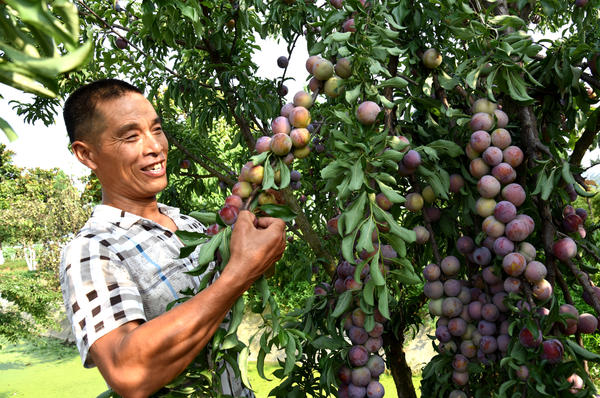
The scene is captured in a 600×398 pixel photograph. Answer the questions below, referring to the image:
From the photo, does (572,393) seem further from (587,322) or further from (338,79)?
(338,79)

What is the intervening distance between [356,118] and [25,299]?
6586 mm

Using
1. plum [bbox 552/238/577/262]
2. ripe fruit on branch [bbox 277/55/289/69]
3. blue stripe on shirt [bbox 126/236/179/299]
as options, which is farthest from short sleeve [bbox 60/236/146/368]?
ripe fruit on branch [bbox 277/55/289/69]

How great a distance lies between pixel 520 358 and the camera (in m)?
0.93

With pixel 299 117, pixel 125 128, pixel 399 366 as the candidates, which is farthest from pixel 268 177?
pixel 399 366

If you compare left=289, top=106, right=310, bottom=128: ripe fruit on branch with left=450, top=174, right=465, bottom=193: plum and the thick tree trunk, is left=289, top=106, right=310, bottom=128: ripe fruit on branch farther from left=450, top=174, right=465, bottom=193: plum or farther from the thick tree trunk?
the thick tree trunk

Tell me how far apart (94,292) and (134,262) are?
18 cm

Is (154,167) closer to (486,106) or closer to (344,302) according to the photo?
(344,302)

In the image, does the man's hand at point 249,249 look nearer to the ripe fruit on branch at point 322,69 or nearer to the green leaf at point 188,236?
the green leaf at point 188,236

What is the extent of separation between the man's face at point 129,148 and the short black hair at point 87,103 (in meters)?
0.02

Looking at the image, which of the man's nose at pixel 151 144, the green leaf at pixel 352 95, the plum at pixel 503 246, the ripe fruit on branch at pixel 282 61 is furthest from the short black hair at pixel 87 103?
the ripe fruit on branch at pixel 282 61

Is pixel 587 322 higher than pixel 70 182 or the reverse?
higher

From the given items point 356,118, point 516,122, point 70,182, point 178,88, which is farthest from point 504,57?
point 70,182

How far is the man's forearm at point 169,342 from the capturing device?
31.7 inches

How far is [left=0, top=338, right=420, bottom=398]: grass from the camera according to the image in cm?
711
